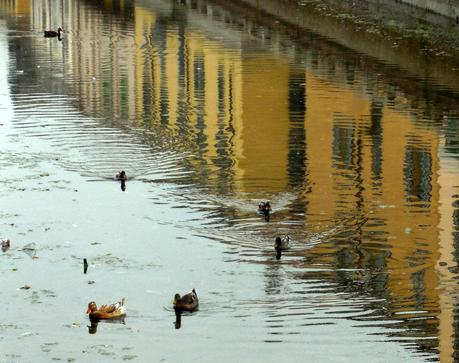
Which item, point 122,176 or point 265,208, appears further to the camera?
point 122,176

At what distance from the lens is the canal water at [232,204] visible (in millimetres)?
21812

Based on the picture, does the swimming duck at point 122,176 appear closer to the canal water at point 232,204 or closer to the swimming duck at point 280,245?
the canal water at point 232,204

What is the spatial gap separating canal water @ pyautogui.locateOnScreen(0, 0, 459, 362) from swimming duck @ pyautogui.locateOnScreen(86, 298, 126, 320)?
0.17 meters

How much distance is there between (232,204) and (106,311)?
7550mm

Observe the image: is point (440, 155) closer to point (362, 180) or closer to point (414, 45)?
point (362, 180)

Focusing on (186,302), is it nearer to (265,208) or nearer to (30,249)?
(30,249)

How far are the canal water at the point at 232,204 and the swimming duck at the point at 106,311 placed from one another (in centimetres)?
17

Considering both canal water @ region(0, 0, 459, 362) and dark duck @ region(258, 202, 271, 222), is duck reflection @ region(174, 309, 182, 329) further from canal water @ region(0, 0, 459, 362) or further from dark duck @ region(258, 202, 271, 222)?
dark duck @ region(258, 202, 271, 222)

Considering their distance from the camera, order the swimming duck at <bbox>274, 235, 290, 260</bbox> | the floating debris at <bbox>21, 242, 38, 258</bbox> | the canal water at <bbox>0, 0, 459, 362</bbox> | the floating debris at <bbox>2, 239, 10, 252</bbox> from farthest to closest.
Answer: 1. the floating debris at <bbox>2, 239, 10, 252</bbox>
2. the floating debris at <bbox>21, 242, 38, 258</bbox>
3. the swimming duck at <bbox>274, 235, 290, 260</bbox>
4. the canal water at <bbox>0, 0, 459, 362</bbox>

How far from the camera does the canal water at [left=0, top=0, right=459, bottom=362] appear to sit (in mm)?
21812

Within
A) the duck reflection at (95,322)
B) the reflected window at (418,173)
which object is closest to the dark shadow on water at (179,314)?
the duck reflection at (95,322)

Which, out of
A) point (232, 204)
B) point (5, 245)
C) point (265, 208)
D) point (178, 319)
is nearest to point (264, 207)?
point (265, 208)

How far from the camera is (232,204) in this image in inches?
1155

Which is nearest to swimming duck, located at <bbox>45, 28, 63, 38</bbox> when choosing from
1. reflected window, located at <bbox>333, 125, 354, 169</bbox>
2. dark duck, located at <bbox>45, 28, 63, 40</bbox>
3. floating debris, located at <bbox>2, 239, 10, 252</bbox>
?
dark duck, located at <bbox>45, 28, 63, 40</bbox>
